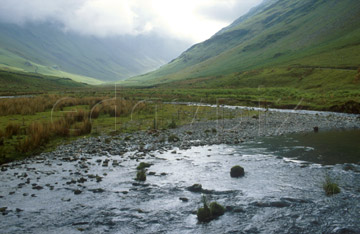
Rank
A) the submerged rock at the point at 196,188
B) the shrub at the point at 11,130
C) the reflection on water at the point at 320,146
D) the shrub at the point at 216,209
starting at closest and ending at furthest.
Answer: the shrub at the point at 216,209 < the submerged rock at the point at 196,188 < the reflection on water at the point at 320,146 < the shrub at the point at 11,130

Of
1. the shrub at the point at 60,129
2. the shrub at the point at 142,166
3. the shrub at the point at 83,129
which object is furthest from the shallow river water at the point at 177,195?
the shrub at the point at 83,129

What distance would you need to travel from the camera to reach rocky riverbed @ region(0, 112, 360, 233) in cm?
1038

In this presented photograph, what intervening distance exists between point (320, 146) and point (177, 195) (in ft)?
45.1

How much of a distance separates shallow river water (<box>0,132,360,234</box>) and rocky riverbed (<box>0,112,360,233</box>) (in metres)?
0.04

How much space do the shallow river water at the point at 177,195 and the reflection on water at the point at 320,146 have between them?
25 cm

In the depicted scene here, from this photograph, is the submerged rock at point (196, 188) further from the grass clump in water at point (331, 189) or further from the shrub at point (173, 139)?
the shrub at point (173, 139)

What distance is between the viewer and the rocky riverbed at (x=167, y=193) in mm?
10383

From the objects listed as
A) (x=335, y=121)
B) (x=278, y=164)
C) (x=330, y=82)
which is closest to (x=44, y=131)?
(x=278, y=164)

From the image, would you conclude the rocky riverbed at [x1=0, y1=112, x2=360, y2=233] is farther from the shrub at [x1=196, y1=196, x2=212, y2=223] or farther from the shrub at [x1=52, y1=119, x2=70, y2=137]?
the shrub at [x1=52, y1=119, x2=70, y2=137]

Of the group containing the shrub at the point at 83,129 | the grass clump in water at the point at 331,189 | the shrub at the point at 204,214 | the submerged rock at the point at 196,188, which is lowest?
the shrub at the point at 204,214

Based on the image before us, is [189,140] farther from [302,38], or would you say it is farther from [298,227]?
[302,38]

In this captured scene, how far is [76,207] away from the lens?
11.7 m

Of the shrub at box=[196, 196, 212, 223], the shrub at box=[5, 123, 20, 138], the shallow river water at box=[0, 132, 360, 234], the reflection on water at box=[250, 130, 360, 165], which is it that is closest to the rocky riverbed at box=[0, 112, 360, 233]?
the shallow river water at box=[0, 132, 360, 234]

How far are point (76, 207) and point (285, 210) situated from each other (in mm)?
8370
